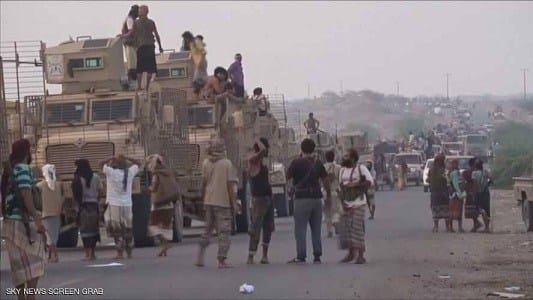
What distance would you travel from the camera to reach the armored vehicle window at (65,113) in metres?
26.2

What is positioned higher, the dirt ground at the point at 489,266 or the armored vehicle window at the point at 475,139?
the armored vehicle window at the point at 475,139

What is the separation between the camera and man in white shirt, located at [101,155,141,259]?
71.3 ft

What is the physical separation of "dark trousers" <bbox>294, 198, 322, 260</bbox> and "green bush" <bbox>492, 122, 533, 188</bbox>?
8446 millimetres

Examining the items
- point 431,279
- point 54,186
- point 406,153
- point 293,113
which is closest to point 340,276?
point 431,279

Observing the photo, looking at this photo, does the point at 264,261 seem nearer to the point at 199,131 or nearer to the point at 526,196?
the point at 526,196

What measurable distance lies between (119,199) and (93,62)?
6.71 metres

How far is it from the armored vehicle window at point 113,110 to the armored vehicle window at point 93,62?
1698mm

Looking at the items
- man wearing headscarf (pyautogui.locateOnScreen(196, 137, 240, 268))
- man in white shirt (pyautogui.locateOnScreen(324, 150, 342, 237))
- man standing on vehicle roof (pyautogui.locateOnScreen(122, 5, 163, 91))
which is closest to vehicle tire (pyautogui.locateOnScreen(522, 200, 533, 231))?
man in white shirt (pyautogui.locateOnScreen(324, 150, 342, 237))

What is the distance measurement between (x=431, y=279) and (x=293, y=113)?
3521cm

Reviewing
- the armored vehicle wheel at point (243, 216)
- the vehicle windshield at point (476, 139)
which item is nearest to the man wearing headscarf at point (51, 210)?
the armored vehicle wheel at point (243, 216)

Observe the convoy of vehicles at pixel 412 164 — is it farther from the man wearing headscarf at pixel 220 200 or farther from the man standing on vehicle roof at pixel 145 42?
the man wearing headscarf at pixel 220 200

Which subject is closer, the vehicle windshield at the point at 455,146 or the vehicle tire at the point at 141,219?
the vehicle tire at the point at 141,219

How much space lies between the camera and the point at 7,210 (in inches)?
549

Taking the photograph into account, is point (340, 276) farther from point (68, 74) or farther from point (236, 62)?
point (236, 62)
